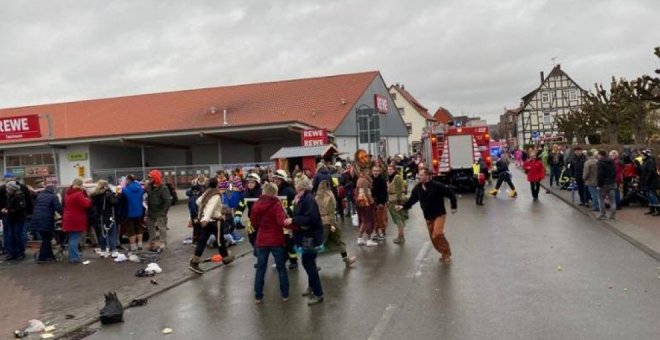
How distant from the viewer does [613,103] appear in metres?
33.3

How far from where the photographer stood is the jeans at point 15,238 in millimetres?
12383

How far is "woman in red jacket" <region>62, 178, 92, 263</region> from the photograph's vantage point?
37.4 ft

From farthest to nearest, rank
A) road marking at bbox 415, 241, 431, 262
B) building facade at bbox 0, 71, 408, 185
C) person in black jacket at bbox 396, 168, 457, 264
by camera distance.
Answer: building facade at bbox 0, 71, 408, 185 → road marking at bbox 415, 241, 431, 262 → person in black jacket at bbox 396, 168, 457, 264

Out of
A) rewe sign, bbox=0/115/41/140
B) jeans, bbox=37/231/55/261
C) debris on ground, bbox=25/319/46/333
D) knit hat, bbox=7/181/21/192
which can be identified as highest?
rewe sign, bbox=0/115/41/140

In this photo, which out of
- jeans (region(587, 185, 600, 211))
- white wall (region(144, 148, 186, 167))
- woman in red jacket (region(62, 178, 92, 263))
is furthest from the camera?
white wall (region(144, 148, 186, 167))

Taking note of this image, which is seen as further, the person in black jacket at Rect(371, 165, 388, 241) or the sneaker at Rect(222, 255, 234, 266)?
the person in black jacket at Rect(371, 165, 388, 241)

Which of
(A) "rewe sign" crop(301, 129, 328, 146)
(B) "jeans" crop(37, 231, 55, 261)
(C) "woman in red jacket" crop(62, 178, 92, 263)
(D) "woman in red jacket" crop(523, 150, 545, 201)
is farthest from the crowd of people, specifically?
(B) "jeans" crop(37, 231, 55, 261)

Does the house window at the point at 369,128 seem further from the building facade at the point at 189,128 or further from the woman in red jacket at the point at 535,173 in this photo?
the building facade at the point at 189,128

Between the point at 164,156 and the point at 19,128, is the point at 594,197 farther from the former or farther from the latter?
the point at 164,156

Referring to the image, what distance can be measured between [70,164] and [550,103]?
5783 centimetres

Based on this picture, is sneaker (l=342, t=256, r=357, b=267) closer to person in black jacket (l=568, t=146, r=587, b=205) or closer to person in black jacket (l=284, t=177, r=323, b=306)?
person in black jacket (l=284, t=177, r=323, b=306)

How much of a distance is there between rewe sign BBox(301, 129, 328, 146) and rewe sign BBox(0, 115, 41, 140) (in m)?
12.5

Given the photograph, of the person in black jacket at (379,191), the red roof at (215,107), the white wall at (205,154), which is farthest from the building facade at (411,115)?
the person in black jacket at (379,191)

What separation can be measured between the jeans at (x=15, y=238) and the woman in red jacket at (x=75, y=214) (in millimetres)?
1495
